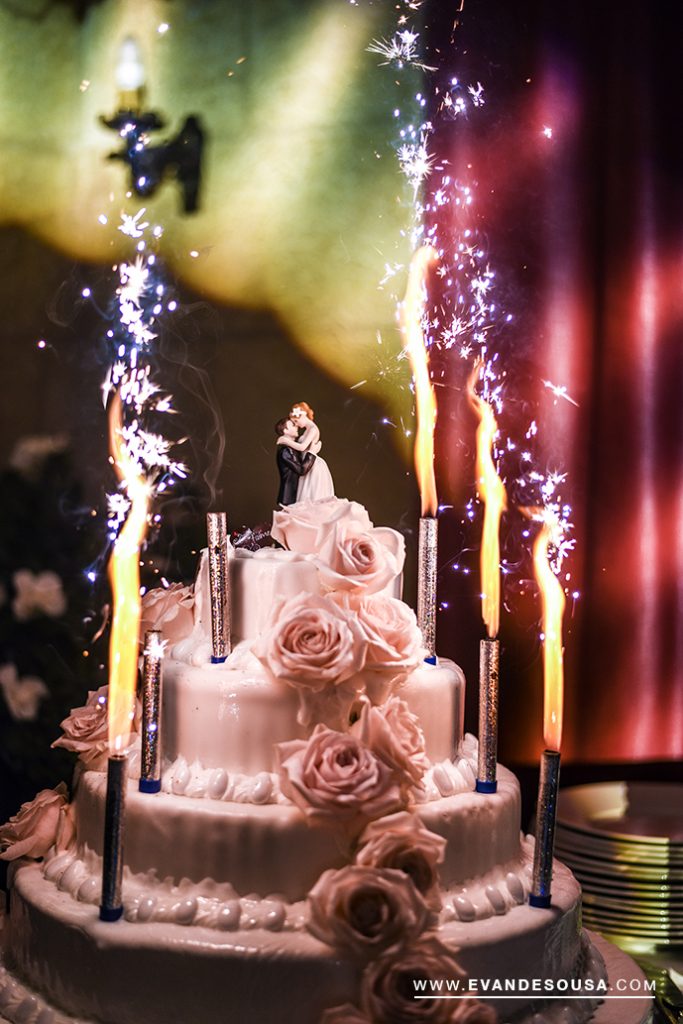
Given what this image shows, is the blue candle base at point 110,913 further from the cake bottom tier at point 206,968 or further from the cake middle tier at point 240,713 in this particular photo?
the cake middle tier at point 240,713

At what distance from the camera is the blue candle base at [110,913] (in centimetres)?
142

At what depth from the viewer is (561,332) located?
8.77 ft

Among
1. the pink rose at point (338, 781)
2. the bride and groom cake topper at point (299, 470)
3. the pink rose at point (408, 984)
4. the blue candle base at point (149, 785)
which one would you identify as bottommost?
the pink rose at point (408, 984)

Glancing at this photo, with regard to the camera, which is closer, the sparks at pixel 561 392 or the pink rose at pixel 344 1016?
the pink rose at pixel 344 1016

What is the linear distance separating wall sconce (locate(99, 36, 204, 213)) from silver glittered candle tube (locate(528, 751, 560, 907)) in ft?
5.78

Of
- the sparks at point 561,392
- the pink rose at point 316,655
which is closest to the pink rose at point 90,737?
the pink rose at point 316,655

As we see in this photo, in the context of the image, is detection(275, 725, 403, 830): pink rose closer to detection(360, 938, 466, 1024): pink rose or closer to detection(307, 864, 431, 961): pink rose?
detection(307, 864, 431, 961): pink rose

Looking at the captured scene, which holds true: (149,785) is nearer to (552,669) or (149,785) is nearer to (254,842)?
(254,842)

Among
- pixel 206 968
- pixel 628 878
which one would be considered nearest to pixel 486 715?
pixel 206 968

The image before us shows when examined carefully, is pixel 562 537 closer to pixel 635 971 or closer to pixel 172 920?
pixel 635 971

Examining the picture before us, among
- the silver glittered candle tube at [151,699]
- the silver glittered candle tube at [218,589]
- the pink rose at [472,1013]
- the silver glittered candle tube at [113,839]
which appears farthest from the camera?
the silver glittered candle tube at [218,589]

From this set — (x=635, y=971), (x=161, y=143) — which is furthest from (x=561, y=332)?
(x=635, y=971)

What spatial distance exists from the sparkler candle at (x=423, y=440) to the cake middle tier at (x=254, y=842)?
1.04 ft

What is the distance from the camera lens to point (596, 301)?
268cm
